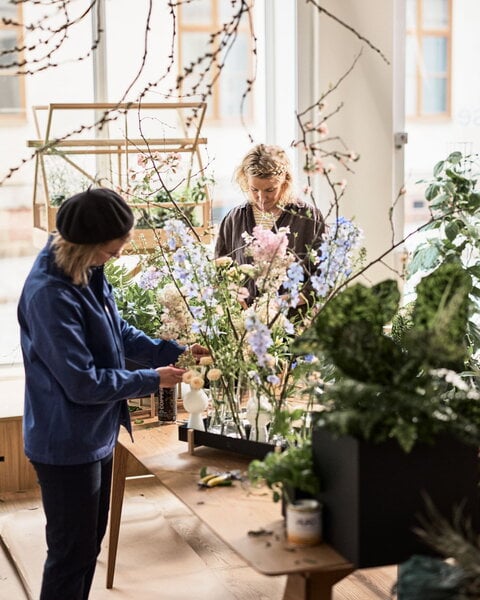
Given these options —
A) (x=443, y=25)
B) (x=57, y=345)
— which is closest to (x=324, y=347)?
(x=57, y=345)

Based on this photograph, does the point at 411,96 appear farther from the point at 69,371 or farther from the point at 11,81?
the point at 69,371

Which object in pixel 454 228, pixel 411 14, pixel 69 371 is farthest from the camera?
pixel 411 14

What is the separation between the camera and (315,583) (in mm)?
2365

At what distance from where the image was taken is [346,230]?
9.86ft

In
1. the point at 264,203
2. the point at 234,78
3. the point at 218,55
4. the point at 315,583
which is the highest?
→ the point at 218,55

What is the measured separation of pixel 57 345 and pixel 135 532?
1934 mm

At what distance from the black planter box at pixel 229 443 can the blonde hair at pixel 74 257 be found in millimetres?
608

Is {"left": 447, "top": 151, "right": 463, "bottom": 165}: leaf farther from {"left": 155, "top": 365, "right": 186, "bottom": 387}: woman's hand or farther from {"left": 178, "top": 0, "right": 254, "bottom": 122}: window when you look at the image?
{"left": 155, "top": 365, "right": 186, "bottom": 387}: woman's hand

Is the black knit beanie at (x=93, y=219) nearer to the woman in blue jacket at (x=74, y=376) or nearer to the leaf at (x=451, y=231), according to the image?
the woman in blue jacket at (x=74, y=376)

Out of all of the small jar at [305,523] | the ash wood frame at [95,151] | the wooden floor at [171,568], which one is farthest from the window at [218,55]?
the small jar at [305,523]

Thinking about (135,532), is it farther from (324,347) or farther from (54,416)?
(324,347)

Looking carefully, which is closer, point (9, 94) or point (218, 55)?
point (9, 94)

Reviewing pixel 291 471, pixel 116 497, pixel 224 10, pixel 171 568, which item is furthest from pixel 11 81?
pixel 291 471

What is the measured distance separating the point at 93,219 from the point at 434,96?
3.95m
